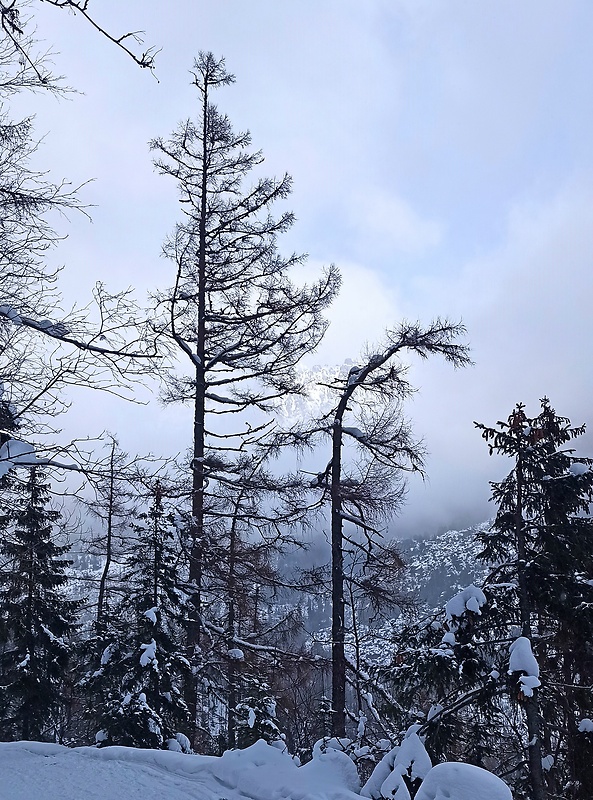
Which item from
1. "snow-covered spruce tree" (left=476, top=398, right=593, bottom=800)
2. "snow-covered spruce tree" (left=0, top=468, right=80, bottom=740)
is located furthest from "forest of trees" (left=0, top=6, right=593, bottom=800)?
"snow-covered spruce tree" (left=0, top=468, right=80, bottom=740)

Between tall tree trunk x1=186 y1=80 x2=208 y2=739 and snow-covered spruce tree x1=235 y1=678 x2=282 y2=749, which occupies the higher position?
tall tree trunk x1=186 y1=80 x2=208 y2=739

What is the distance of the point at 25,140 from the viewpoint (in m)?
5.77

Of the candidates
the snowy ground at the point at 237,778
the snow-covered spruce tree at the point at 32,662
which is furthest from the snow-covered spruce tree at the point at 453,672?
the snow-covered spruce tree at the point at 32,662

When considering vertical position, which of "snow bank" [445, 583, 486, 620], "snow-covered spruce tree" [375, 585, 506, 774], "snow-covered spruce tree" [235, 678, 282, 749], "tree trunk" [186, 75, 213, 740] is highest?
"tree trunk" [186, 75, 213, 740]

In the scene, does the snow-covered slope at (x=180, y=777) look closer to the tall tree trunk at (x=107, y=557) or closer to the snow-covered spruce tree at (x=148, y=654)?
the tall tree trunk at (x=107, y=557)

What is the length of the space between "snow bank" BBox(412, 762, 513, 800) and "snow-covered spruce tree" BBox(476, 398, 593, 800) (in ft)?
8.35

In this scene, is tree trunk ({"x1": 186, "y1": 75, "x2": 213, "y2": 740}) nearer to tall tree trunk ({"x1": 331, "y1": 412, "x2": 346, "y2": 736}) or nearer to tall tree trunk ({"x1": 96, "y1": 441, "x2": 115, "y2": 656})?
tall tree trunk ({"x1": 96, "y1": 441, "x2": 115, "y2": 656})

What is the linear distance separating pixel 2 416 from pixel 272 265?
25.0 feet

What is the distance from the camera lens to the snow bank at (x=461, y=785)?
4188mm

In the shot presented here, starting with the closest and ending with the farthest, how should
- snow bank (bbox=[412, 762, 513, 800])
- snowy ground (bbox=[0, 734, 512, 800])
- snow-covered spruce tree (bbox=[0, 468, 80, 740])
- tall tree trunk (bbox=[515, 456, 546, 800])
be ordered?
snow bank (bbox=[412, 762, 513, 800]) < snowy ground (bbox=[0, 734, 512, 800]) < tall tree trunk (bbox=[515, 456, 546, 800]) < snow-covered spruce tree (bbox=[0, 468, 80, 740])

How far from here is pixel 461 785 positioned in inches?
168

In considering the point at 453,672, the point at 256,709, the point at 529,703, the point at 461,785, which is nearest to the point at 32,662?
the point at 256,709

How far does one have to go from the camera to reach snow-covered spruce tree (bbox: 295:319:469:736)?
11016 millimetres

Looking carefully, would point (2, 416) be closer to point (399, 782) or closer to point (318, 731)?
point (399, 782)
